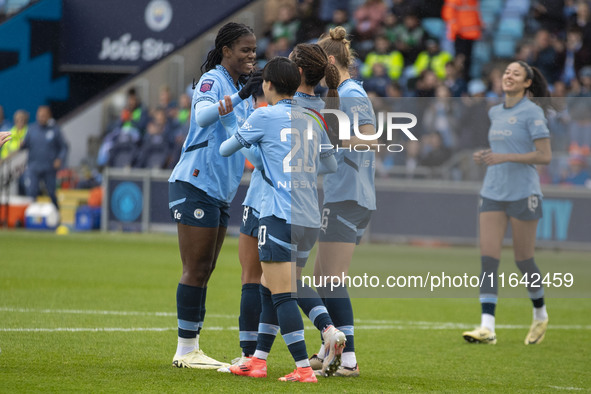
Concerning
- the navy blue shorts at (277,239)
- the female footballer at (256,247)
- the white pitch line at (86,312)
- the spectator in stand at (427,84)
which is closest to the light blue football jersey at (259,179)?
the female footballer at (256,247)

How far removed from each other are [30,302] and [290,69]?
14.6ft

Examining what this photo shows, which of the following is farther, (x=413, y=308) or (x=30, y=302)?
(x=413, y=308)

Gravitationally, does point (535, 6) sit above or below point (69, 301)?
above

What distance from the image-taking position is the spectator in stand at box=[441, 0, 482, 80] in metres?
20.6

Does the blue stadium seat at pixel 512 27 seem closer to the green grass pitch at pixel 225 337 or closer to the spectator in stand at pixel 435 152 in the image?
the spectator in stand at pixel 435 152

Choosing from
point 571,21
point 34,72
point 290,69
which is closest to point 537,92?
point 290,69

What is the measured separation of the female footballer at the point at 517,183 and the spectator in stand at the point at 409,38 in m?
13.6

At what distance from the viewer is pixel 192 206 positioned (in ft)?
19.6

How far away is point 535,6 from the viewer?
69.2 ft

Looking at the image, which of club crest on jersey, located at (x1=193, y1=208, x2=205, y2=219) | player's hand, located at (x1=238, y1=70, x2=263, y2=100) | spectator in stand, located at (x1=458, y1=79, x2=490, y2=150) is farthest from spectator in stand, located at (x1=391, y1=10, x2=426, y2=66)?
player's hand, located at (x1=238, y1=70, x2=263, y2=100)

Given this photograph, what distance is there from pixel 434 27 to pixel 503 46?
63.7 inches

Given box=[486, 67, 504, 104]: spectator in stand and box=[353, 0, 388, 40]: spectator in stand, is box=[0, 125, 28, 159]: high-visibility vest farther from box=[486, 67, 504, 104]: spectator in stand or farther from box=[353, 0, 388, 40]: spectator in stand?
box=[486, 67, 504, 104]: spectator in stand

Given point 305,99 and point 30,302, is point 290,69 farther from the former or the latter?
point 30,302

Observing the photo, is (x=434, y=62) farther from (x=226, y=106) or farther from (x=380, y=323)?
(x=226, y=106)
